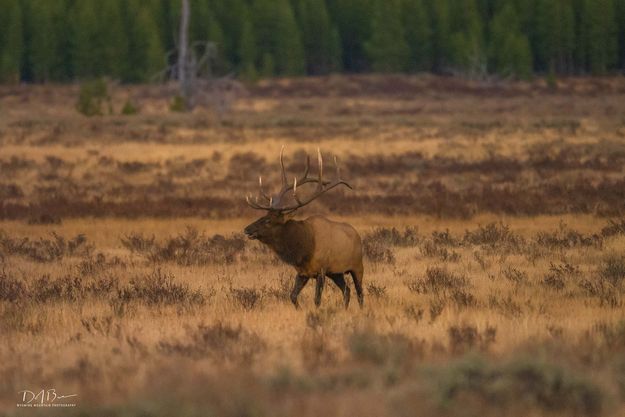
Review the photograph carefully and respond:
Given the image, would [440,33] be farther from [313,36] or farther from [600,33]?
[600,33]

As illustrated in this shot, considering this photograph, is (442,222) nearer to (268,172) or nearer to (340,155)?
(268,172)

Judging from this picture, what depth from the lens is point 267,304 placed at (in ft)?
36.5

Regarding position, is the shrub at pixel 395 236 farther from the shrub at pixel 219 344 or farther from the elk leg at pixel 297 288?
the shrub at pixel 219 344

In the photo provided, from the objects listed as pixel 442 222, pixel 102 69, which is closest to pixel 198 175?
pixel 442 222

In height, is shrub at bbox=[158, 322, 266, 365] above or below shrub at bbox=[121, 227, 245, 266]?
above

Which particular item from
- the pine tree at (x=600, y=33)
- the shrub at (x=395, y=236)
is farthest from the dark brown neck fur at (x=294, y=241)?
the pine tree at (x=600, y=33)

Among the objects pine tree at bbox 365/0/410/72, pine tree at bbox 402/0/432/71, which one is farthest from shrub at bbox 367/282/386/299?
pine tree at bbox 402/0/432/71

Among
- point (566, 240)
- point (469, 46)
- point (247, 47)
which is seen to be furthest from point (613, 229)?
point (247, 47)

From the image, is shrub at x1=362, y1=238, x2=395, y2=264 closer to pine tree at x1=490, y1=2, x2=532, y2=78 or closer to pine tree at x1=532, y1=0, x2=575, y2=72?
pine tree at x1=490, y1=2, x2=532, y2=78

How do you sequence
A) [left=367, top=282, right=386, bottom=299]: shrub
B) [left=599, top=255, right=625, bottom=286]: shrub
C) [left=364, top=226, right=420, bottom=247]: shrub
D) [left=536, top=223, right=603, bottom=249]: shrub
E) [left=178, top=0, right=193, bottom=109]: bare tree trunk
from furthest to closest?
[left=178, top=0, right=193, bottom=109]: bare tree trunk, [left=364, top=226, right=420, bottom=247]: shrub, [left=536, top=223, right=603, bottom=249]: shrub, [left=599, top=255, right=625, bottom=286]: shrub, [left=367, top=282, right=386, bottom=299]: shrub

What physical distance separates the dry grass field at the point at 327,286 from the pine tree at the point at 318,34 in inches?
2649

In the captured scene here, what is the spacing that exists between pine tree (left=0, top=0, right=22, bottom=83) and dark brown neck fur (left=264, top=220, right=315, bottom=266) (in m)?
80.2

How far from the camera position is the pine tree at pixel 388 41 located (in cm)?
9631

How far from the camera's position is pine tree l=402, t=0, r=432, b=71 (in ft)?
324
